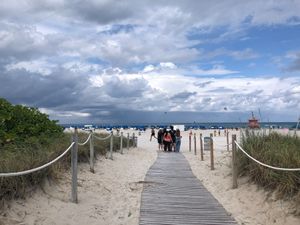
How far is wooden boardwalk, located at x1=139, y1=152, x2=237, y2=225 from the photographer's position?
7367 millimetres

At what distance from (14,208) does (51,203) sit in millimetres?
1073

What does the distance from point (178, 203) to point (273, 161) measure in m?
2.17

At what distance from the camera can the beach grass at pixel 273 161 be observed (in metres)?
7.64

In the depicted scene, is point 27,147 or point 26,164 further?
point 27,147

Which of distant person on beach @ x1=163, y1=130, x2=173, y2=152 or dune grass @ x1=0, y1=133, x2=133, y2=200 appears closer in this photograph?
dune grass @ x1=0, y1=133, x2=133, y2=200

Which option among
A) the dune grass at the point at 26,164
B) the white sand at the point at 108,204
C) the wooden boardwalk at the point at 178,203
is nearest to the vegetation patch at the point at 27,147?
the dune grass at the point at 26,164

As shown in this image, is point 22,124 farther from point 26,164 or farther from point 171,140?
point 171,140

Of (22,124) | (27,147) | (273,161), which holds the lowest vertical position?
(273,161)

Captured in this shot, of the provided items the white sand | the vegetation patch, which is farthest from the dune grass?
the white sand

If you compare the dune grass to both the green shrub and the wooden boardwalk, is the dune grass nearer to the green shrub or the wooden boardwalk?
the green shrub

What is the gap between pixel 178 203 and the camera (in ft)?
28.3

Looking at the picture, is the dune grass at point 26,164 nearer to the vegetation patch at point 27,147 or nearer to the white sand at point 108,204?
the vegetation patch at point 27,147

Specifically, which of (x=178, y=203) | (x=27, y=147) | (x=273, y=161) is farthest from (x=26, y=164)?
(x=273, y=161)

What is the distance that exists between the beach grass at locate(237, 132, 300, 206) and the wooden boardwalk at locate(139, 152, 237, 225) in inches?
42.5
